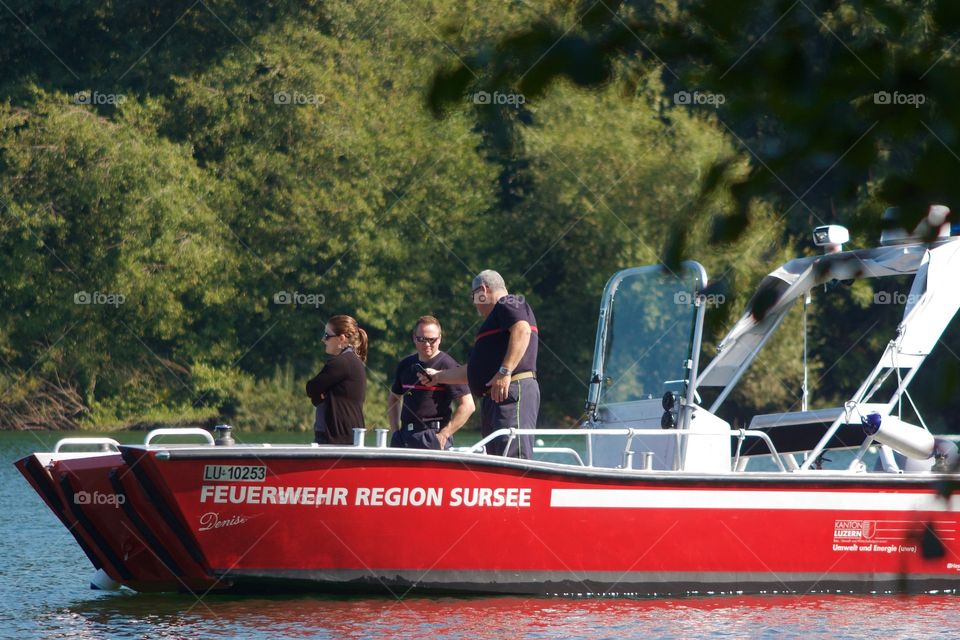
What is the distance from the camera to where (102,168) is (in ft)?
118

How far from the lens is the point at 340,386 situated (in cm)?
1012

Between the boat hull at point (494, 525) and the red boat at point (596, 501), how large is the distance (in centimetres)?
1

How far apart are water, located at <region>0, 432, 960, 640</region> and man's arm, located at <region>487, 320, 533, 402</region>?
1295 millimetres

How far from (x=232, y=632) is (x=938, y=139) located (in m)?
6.97

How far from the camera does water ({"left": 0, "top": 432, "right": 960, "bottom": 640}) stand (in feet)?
29.4

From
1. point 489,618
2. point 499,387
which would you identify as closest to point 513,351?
point 499,387

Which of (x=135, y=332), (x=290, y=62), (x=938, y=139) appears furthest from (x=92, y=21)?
(x=938, y=139)

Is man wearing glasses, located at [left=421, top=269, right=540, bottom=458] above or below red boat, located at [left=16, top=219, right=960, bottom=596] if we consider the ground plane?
above

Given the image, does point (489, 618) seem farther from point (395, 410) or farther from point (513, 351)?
point (395, 410)

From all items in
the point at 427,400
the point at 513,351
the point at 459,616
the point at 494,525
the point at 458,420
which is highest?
the point at 513,351

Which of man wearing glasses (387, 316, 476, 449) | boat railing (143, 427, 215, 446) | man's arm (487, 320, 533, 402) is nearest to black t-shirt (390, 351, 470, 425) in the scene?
man wearing glasses (387, 316, 476, 449)

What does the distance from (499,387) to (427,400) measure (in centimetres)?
56

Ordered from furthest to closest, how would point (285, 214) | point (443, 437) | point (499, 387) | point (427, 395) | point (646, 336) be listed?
point (285, 214) < point (646, 336) < point (427, 395) < point (443, 437) < point (499, 387)

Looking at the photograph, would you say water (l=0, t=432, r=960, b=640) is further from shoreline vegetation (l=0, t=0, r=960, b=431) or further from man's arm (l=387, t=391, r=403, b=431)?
shoreline vegetation (l=0, t=0, r=960, b=431)
